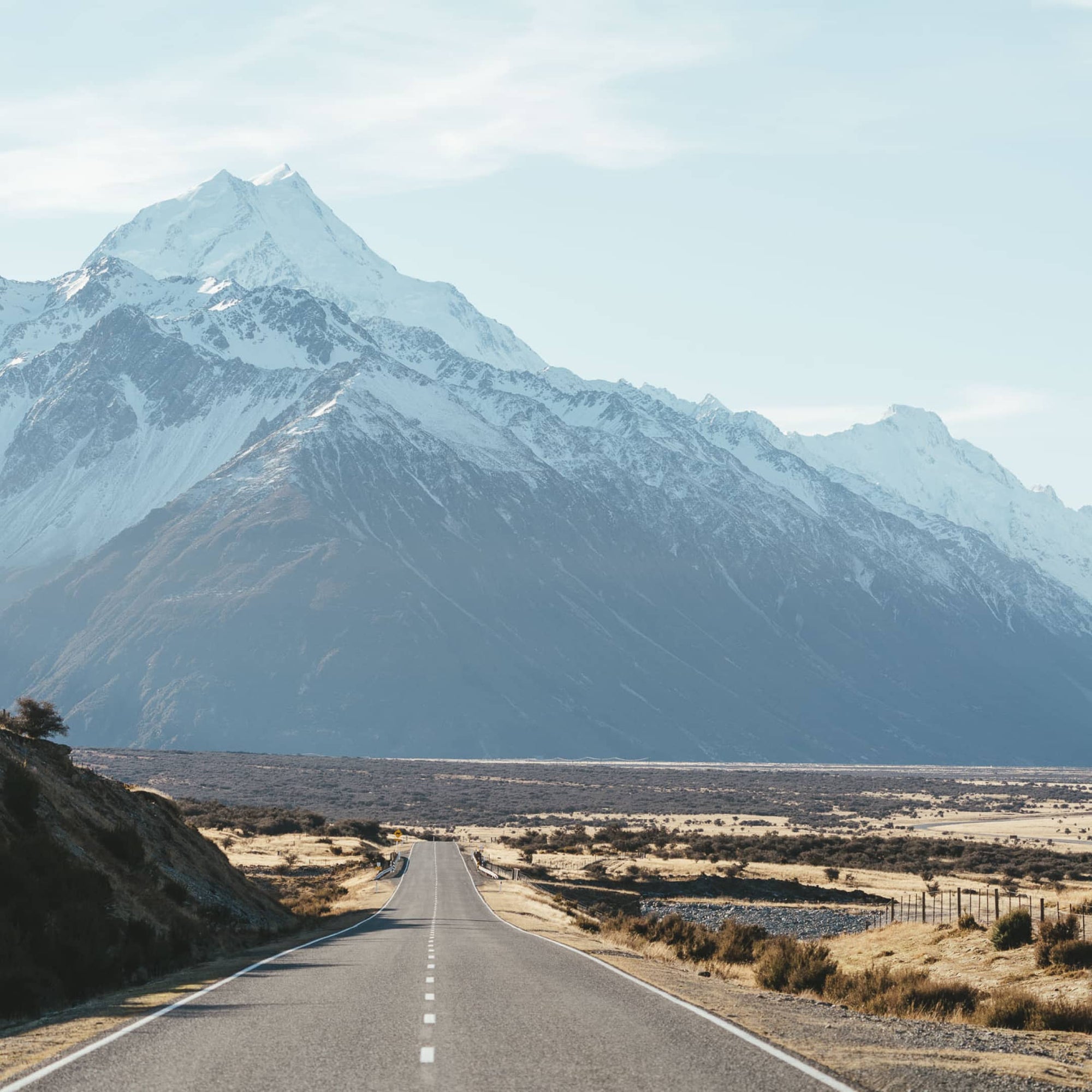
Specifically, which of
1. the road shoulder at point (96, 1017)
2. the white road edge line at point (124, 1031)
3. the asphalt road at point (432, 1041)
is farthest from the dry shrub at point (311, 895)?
the asphalt road at point (432, 1041)

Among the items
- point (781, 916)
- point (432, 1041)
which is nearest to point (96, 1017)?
point (432, 1041)

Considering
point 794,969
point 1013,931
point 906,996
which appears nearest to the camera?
point 906,996

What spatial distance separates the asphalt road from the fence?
2160 cm

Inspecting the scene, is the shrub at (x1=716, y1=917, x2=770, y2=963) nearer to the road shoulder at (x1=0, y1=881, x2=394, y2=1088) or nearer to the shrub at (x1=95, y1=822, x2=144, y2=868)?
the road shoulder at (x1=0, y1=881, x2=394, y2=1088)

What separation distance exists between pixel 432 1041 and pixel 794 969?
12.0 metres

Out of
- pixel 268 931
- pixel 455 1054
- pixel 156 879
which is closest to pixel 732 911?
pixel 268 931

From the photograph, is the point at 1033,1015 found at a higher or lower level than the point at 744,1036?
lower

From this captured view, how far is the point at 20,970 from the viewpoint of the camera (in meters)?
21.2

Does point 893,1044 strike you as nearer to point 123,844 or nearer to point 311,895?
point 123,844

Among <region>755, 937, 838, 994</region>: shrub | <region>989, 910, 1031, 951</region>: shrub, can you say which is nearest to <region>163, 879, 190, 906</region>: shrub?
<region>755, 937, 838, 994</region>: shrub

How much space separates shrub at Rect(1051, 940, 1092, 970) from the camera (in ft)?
85.8

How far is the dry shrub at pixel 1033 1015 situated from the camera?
815 inches

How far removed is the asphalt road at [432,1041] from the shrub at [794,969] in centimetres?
319

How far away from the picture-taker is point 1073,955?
26.3 m
